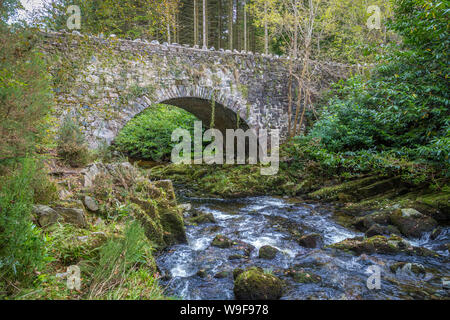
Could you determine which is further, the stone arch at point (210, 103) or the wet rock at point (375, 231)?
the stone arch at point (210, 103)

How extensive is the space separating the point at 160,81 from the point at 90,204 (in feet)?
19.7

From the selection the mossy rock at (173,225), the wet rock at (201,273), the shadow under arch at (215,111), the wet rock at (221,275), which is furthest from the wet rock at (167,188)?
the shadow under arch at (215,111)

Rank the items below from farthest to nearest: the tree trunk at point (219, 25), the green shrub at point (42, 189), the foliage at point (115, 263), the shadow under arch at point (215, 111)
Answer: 1. the tree trunk at point (219, 25)
2. the shadow under arch at point (215, 111)
3. the green shrub at point (42, 189)
4. the foliage at point (115, 263)

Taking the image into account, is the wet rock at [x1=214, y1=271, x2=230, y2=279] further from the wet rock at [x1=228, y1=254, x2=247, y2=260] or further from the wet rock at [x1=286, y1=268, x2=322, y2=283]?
the wet rock at [x1=286, y1=268, x2=322, y2=283]

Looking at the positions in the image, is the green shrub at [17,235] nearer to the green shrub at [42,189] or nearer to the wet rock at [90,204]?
the green shrub at [42,189]

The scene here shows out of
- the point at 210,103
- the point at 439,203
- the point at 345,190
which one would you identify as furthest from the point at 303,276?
the point at 210,103

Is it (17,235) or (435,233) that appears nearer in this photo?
(17,235)

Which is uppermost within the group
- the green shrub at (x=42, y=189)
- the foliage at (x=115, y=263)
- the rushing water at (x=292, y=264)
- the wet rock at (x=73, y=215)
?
the green shrub at (x=42, y=189)

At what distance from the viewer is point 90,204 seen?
11.2 ft

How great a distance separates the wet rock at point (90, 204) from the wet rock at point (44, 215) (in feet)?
2.08

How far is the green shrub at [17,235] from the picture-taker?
6.08 feet

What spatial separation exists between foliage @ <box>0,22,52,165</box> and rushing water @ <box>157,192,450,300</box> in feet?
6.94

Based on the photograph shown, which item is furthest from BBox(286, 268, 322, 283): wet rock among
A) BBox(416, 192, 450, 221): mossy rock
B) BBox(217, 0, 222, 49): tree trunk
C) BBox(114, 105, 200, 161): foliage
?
BBox(217, 0, 222, 49): tree trunk

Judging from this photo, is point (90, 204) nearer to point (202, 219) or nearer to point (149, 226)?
point (149, 226)
